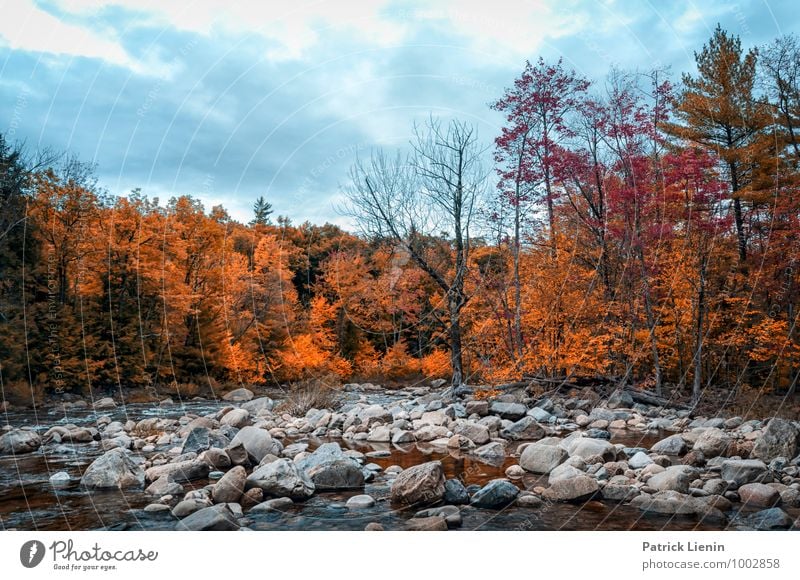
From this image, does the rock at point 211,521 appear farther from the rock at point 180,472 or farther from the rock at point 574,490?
the rock at point 574,490

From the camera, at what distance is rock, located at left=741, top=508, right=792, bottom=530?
5.22 metres

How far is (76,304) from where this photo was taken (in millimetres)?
16062

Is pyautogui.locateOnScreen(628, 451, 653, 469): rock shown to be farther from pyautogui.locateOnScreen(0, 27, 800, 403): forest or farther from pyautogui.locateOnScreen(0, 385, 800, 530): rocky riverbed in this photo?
pyautogui.locateOnScreen(0, 27, 800, 403): forest

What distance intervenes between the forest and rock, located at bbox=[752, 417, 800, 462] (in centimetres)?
410

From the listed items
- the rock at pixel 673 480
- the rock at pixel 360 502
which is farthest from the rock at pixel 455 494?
the rock at pixel 673 480

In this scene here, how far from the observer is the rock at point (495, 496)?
6.06m

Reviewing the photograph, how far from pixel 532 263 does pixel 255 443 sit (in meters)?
8.43

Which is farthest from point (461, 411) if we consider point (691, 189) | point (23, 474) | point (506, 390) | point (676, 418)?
point (23, 474)

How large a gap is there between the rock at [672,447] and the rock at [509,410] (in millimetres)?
3714

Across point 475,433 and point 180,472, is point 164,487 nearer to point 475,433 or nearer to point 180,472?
point 180,472

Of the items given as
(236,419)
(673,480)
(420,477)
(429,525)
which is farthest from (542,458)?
(236,419)

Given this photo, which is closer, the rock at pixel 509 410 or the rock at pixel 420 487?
the rock at pixel 420 487

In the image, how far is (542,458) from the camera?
7.74m
